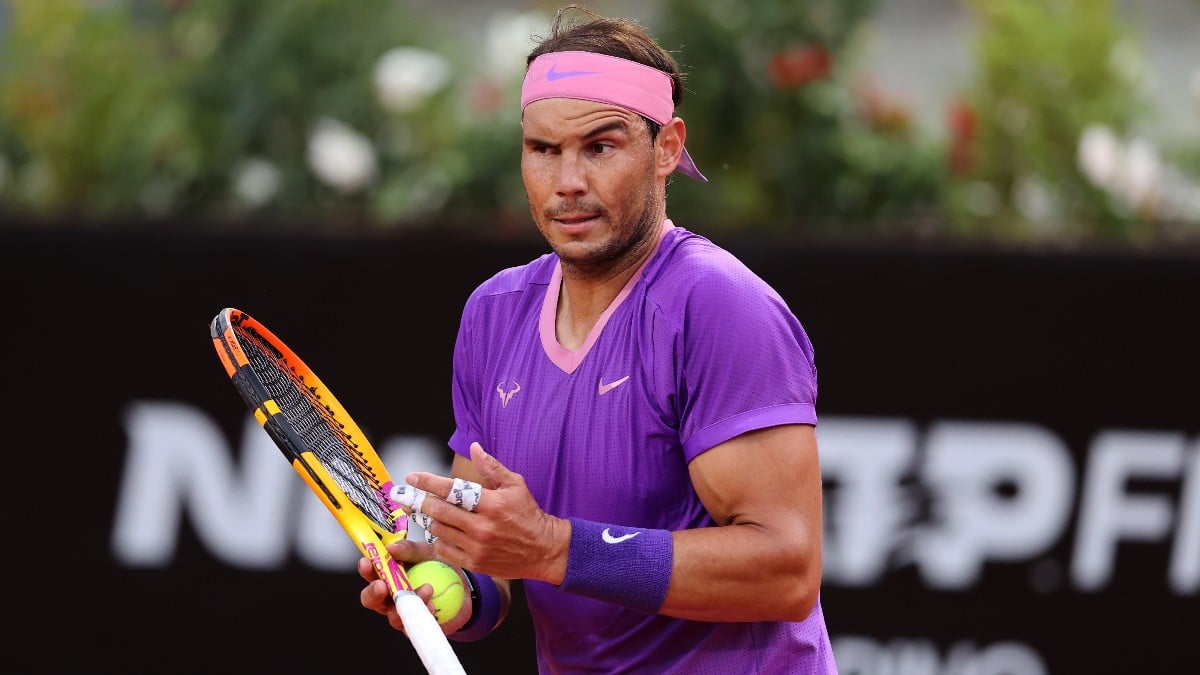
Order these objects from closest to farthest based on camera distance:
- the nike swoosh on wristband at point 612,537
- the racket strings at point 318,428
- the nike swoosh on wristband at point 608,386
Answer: the nike swoosh on wristband at point 612,537
the nike swoosh on wristband at point 608,386
the racket strings at point 318,428

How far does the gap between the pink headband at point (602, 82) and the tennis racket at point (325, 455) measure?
754mm

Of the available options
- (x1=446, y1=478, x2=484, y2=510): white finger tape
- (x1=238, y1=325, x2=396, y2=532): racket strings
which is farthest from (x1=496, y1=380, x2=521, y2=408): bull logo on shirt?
(x1=446, y1=478, x2=484, y2=510): white finger tape

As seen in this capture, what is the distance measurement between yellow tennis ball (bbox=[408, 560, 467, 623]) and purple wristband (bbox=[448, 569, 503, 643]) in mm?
69

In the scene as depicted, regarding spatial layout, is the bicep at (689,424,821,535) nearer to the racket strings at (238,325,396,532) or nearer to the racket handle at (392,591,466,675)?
the racket handle at (392,591,466,675)

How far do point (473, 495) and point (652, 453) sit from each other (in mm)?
375

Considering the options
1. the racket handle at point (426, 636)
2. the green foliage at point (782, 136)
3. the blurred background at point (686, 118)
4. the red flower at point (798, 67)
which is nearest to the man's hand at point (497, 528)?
the racket handle at point (426, 636)

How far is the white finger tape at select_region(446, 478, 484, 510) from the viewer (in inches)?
97.6

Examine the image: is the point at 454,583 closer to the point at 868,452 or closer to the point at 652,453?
the point at 652,453

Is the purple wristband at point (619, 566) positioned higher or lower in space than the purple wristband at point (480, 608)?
higher

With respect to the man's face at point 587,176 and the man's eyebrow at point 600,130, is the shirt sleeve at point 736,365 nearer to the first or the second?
the man's face at point 587,176

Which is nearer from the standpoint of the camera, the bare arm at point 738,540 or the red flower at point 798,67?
the bare arm at point 738,540

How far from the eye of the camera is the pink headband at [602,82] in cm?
278

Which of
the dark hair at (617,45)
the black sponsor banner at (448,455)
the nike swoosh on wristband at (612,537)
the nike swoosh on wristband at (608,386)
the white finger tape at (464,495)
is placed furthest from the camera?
the black sponsor banner at (448,455)

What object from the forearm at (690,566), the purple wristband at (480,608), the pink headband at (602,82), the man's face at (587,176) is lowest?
the purple wristband at (480,608)
